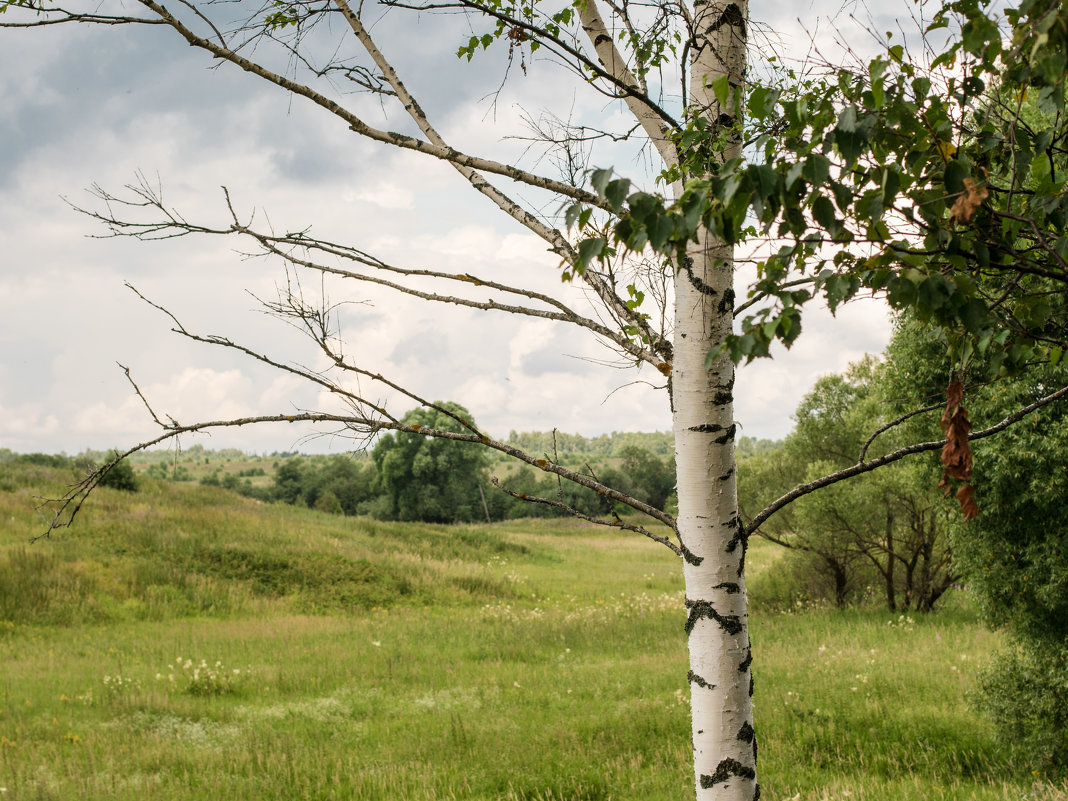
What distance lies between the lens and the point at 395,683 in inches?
492

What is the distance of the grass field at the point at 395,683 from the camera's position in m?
7.68

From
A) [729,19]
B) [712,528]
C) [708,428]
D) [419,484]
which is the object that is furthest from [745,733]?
[419,484]

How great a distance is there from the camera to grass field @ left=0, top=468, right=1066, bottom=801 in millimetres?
7676

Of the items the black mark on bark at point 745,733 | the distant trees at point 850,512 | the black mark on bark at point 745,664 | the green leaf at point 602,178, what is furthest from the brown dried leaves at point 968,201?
the distant trees at point 850,512

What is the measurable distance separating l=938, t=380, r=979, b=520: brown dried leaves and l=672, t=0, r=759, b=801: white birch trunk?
944 mm

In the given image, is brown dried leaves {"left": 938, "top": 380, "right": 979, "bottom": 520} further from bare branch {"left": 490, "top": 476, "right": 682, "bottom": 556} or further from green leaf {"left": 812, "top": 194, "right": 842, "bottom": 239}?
bare branch {"left": 490, "top": 476, "right": 682, "bottom": 556}

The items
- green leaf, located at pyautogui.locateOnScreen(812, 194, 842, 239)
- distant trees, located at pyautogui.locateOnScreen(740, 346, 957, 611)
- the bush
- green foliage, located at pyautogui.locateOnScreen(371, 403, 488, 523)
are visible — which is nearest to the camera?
green leaf, located at pyautogui.locateOnScreen(812, 194, 842, 239)

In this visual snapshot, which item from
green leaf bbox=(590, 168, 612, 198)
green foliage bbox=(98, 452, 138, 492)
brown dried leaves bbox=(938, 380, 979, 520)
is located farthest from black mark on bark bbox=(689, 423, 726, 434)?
green foliage bbox=(98, 452, 138, 492)

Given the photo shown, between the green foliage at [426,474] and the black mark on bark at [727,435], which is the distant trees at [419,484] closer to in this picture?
the green foliage at [426,474]

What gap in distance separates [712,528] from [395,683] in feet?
36.4

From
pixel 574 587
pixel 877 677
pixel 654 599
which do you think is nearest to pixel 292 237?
pixel 877 677

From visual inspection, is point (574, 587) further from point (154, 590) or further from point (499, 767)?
point (499, 767)

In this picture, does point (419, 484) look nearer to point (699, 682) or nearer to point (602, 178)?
point (699, 682)

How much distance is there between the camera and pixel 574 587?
1076 inches
